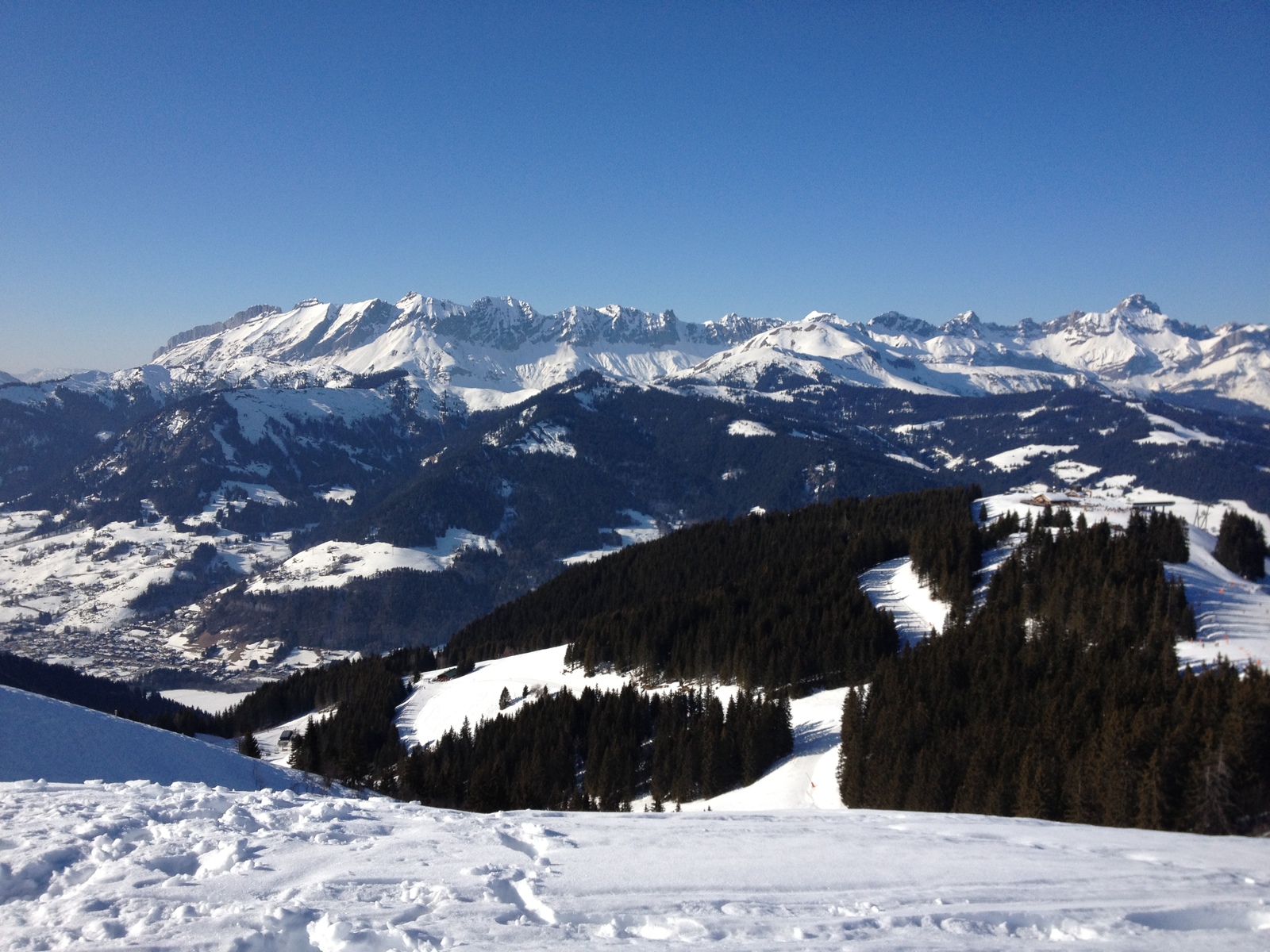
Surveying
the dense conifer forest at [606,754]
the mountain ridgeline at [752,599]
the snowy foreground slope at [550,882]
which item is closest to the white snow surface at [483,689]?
the mountain ridgeline at [752,599]

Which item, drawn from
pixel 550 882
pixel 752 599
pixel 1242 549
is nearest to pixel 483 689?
pixel 752 599

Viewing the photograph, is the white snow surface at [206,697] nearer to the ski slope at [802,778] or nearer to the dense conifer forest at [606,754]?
the dense conifer forest at [606,754]

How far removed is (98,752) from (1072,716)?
4732 centimetres

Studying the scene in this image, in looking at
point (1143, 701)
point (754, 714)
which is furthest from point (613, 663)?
point (1143, 701)

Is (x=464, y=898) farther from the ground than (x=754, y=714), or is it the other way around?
(x=464, y=898)

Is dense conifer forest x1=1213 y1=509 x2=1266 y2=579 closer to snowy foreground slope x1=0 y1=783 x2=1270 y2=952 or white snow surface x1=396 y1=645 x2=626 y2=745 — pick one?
white snow surface x1=396 y1=645 x2=626 y2=745

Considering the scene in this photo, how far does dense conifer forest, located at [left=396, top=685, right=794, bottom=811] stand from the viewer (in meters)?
44.9

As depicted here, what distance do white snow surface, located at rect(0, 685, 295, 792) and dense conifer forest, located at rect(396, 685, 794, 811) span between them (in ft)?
34.5

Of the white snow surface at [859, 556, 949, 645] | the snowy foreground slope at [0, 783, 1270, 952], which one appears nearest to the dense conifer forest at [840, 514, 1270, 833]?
the white snow surface at [859, 556, 949, 645]

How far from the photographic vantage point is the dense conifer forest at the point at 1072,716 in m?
28.8

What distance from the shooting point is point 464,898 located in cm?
1226

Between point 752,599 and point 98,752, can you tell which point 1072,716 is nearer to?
point 752,599

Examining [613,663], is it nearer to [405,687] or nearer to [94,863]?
[405,687]

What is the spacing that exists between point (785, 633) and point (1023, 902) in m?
53.7
